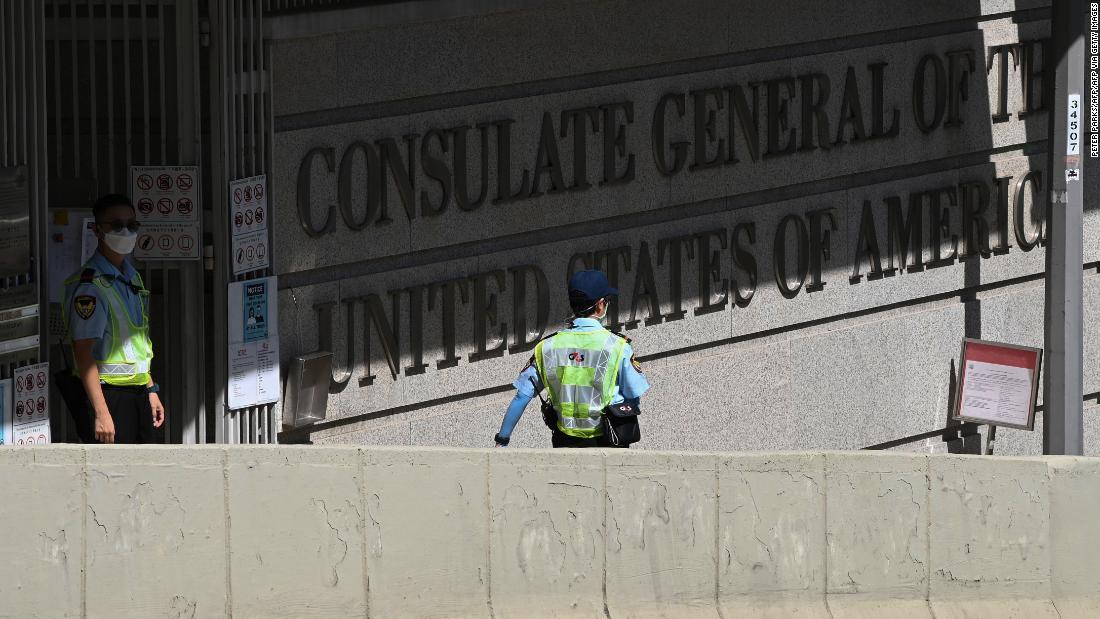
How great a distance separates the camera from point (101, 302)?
8969 millimetres

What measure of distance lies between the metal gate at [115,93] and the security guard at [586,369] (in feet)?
8.00

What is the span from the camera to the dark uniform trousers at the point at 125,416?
913 centimetres

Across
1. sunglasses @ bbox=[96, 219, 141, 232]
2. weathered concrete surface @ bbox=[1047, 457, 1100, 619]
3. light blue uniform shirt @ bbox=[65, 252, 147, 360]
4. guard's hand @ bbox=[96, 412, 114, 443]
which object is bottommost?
weathered concrete surface @ bbox=[1047, 457, 1100, 619]

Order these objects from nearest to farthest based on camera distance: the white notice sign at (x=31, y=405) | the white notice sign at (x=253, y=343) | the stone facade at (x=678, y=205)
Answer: the white notice sign at (x=31, y=405) → the white notice sign at (x=253, y=343) → the stone facade at (x=678, y=205)

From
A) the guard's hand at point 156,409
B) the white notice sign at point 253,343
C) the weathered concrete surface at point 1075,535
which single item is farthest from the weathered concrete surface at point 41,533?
the weathered concrete surface at point 1075,535

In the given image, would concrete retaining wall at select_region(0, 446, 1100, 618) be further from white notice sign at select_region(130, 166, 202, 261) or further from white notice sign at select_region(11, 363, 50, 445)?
white notice sign at select_region(130, 166, 202, 261)

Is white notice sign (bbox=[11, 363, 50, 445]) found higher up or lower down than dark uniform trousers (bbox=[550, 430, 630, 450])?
higher up

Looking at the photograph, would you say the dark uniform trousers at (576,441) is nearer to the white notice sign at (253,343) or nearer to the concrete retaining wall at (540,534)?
the concrete retaining wall at (540,534)

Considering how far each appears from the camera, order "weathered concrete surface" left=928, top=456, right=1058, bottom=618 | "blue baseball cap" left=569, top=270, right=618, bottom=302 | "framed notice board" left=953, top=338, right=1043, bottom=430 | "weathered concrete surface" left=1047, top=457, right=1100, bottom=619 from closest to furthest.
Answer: "weathered concrete surface" left=928, top=456, right=1058, bottom=618 < "weathered concrete surface" left=1047, top=457, right=1100, bottom=619 < "blue baseball cap" left=569, top=270, right=618, bottom=302 < "framed notice board" left=953, top=338, right=1043, bottom=430

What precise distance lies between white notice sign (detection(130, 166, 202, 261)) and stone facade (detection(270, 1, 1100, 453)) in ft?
1.60

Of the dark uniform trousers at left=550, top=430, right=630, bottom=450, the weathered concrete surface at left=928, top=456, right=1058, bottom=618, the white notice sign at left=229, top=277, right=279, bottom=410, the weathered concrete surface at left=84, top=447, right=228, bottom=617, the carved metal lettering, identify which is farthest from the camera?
the carved metal lettering

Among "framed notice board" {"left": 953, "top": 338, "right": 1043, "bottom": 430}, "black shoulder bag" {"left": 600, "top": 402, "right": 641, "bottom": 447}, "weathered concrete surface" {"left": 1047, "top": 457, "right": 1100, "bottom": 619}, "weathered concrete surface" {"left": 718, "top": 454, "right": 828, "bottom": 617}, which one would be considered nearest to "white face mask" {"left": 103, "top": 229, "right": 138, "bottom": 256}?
"black shoulder bag" {"left": 600, "top": 402, "right": 641, "bottom": 447}

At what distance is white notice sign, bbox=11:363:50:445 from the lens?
9.37 metres

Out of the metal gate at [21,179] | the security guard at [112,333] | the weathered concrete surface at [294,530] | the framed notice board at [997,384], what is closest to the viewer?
the weathered concrete surface at [294,530]
